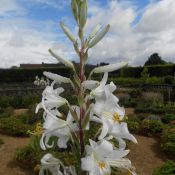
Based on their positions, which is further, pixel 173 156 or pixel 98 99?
pixel 173 156

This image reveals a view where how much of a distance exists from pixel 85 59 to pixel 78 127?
0.43 metres

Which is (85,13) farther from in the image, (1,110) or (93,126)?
(1,110)

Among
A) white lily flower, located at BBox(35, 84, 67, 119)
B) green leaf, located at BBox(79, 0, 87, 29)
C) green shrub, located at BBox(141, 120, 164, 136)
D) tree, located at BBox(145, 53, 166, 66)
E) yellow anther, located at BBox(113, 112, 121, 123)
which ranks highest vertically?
tree, located at BBox(145, 53, 166, 66)

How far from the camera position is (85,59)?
2.52 m

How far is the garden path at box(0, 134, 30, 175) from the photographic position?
31.6 feet

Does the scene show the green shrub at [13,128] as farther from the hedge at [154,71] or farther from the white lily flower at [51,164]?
the hedge at [154,71]

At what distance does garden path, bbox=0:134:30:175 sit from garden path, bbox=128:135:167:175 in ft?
9.12

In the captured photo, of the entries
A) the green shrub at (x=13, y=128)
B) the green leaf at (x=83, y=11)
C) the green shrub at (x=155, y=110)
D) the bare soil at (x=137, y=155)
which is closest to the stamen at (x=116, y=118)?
the green leaf at (x=83, y=11)

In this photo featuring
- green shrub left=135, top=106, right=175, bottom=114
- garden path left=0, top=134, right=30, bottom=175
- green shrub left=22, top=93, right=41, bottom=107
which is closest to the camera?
garden path left=0, top=134, right=30, bottom=175

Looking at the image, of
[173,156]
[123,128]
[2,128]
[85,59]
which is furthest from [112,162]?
[2,128]

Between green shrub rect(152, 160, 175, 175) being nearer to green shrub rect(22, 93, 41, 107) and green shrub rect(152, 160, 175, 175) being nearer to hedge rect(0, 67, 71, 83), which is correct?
green shrub rect(22, 93, 41, 107)

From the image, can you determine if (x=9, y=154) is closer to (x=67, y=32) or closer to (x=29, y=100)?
(x=67, y=32)

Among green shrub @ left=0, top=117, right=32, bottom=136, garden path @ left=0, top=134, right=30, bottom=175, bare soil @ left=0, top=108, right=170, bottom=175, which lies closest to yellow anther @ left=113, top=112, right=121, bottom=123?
bare soil @ left=0, top=108, right=170, bottom=175

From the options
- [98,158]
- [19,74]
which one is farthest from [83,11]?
[19,74]
